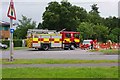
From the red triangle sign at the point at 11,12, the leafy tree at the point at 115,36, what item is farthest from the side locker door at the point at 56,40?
the leafy tree at the point at 115,36

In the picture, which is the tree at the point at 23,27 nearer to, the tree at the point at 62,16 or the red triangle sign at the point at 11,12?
the tree at the point at 62,16

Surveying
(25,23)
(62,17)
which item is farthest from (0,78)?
(25,23)

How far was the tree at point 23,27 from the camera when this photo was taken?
80.2 meters

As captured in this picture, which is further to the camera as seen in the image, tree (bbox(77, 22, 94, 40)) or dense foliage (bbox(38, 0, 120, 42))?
dense foliage (bbox(38, 0, 120, 42))

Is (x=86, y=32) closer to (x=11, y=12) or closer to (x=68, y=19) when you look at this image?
(x=68, y=19)

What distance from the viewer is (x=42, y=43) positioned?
41.5m

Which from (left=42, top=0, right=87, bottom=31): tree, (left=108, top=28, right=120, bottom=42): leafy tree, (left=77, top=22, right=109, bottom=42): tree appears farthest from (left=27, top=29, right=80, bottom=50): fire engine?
(left=42, top=0, right=87, bottom=31): tree

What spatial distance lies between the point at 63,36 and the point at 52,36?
80.7 inches

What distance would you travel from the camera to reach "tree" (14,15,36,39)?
80.2 m

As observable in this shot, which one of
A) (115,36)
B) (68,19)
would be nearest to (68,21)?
(68,19)

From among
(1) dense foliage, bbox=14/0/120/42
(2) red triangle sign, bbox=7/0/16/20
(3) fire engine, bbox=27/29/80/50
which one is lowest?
(3) fire engine, bbox=27/29/80/50

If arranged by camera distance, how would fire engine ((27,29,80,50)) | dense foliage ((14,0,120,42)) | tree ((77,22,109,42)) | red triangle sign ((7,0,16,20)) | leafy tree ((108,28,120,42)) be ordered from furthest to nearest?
dense foliage ((14,0,120,42))
tree ((77,22,109,42))
leafy tree ((108,28,120,42))
fire engine ((27,29,80,50))
red triangle sign ((7,0,16,20))

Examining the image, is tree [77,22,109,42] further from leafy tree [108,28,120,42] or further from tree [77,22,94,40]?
leafy tree [108,28,120,42]

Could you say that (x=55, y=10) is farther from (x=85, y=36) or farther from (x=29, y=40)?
(x=29, y=40)
